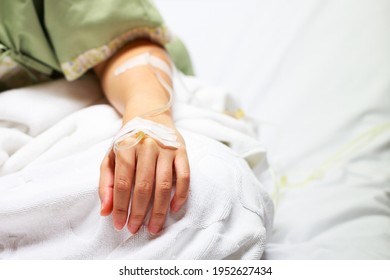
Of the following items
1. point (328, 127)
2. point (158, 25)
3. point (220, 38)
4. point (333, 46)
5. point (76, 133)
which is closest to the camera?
point (76, 133)

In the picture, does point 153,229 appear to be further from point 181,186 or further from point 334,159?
point 334,159

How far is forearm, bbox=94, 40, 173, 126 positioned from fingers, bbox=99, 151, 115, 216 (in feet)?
0.34

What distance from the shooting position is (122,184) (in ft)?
1.93

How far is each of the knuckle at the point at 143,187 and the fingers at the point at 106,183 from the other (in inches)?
1.5

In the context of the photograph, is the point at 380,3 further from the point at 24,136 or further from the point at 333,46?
the point at 24,136

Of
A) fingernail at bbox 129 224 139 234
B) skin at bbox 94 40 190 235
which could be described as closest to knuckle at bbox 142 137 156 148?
skin at bbox 94 40 190 235

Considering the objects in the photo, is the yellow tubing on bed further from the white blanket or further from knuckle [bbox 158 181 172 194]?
knuckle [bbox 158 181 172 194]

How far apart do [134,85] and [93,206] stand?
0.25 meters

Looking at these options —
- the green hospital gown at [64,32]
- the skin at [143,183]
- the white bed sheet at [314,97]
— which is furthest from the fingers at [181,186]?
the green hospital gown at [64,32]

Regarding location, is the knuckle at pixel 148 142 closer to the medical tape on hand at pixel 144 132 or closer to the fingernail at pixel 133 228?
the medical tape on hand at pixel 144 132

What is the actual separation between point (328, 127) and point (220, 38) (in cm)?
41

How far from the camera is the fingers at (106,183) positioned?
59 cm

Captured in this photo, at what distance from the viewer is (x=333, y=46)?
3.76 ft

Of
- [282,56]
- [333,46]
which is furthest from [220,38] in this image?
[333,46]
